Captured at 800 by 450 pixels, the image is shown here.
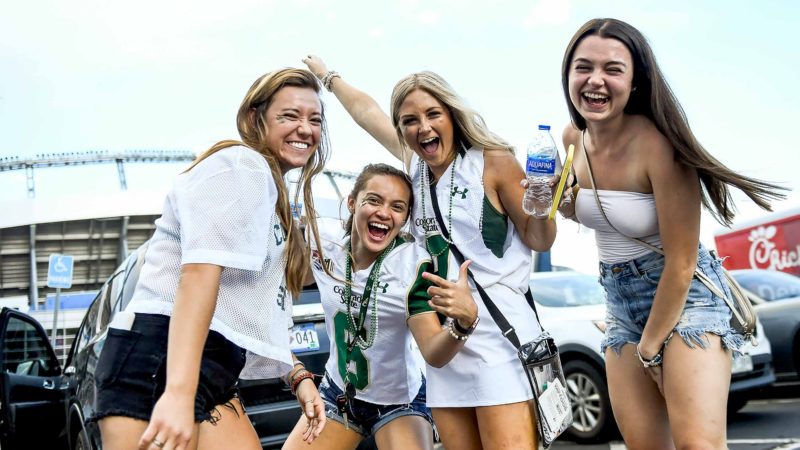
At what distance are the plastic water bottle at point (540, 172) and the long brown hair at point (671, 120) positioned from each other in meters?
0.39

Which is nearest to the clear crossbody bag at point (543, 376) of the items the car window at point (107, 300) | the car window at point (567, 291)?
the car window at point (107, 300)

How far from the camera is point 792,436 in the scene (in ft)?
22.2

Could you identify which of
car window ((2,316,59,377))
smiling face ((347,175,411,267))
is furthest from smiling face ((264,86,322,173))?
car window ((2,316,59,377))

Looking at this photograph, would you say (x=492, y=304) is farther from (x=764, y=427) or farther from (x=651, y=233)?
(x=764, y=427)

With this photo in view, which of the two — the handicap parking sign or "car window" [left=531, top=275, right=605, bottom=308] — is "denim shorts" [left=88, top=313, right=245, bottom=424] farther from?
the handicap parking sign

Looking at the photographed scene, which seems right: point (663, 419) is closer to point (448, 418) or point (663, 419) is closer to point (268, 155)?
point (448, 418)

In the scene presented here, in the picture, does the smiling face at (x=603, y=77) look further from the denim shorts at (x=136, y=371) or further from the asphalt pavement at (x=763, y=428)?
the asphalt pavement at (x=763, y=428)

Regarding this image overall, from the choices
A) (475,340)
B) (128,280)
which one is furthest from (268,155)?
(128,280)

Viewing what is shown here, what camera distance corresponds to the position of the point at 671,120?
2.85 m

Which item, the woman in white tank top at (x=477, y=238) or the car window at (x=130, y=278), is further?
the car window at (x=130, y=278)

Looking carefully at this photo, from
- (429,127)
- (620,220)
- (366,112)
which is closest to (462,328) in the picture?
(620,220)

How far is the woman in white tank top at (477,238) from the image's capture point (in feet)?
9.62

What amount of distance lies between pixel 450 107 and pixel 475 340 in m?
0.96

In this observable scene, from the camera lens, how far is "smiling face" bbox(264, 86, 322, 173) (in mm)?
2523
